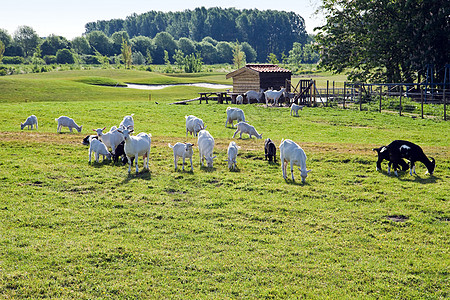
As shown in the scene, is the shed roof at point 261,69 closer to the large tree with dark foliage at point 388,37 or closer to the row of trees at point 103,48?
the large tree with dark foliage at point 388,37

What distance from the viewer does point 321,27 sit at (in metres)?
46.7

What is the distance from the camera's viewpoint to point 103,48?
529ft

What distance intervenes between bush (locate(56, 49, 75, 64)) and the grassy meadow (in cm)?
11833

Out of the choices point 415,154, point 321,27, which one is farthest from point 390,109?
point 415,154

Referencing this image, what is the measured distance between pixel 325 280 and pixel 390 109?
96.9 feet

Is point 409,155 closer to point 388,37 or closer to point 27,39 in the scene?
point 388,37

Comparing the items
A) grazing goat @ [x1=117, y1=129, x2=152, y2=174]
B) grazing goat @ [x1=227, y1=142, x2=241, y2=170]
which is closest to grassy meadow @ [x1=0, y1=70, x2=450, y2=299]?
grazing goat @ [x1=227, y1=142, x2=241, y2=170]

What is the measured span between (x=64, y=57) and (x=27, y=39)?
3423cm

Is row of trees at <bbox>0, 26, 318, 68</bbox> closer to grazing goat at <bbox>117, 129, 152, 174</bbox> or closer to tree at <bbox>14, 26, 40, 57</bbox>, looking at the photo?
tree at <bbox>14, 26, 40, 57</bbox>

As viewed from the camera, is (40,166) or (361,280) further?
(40,166)

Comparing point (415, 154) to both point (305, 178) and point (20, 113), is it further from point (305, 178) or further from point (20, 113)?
point (20, 113)

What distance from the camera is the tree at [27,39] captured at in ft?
489

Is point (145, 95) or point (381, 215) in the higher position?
point (145, 95)

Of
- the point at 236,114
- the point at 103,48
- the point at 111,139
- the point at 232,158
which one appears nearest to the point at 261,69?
the point at 236,114
